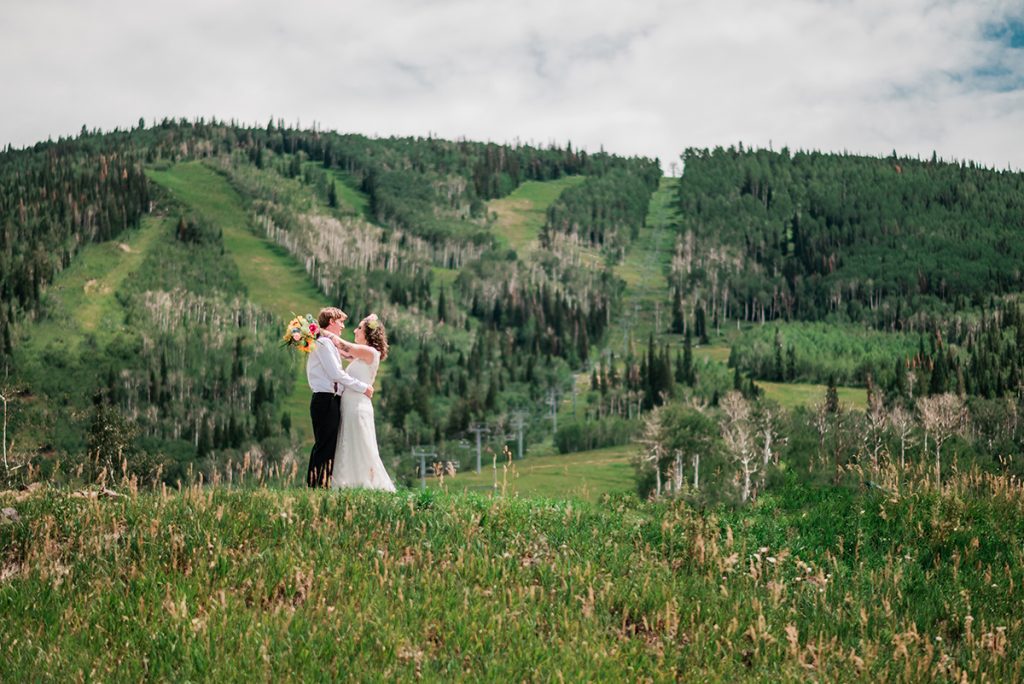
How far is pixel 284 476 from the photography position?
16.0m

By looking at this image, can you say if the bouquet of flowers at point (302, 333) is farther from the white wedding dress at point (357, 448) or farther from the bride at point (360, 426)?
the white wedding dress at point (357, 448)

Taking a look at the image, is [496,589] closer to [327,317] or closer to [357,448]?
[357,448]

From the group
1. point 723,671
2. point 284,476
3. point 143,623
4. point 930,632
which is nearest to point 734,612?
point 723,671

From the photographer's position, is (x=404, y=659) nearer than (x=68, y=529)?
Yes

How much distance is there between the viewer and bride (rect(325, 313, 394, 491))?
1864 centimetres

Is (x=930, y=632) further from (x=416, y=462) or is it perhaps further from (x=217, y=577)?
(x=416, y=462)

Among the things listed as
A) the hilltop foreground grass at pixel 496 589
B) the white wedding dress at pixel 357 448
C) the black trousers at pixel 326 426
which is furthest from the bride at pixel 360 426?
the hilltop foreground grass at pixel 496 589

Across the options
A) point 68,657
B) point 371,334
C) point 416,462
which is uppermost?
point 371,334

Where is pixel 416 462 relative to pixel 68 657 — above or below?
below

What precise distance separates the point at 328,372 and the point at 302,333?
3.04 feet

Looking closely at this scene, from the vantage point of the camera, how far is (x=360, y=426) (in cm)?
1895

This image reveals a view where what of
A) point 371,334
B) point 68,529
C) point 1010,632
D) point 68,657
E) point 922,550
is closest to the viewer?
point 68,657

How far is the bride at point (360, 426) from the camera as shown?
61.2 feet

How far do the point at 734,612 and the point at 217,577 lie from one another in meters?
5.83
